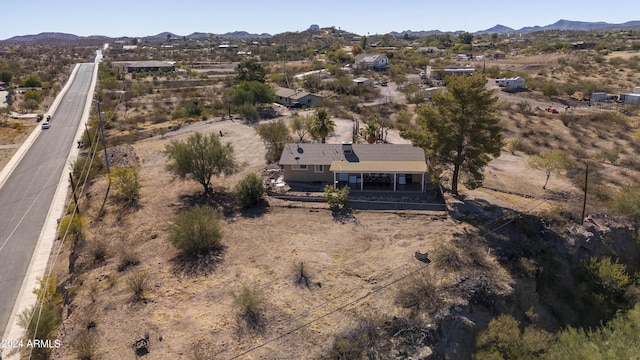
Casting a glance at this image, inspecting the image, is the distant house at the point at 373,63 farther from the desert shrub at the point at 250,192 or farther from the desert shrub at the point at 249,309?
the desert shrub at the point at 249,309

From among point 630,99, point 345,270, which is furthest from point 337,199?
point 630,99

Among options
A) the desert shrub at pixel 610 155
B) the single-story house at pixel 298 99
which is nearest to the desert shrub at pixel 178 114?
the single-story house at pixel 298 99

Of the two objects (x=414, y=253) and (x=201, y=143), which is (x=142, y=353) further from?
(x=201, y=143)

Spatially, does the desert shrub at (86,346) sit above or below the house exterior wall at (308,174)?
below

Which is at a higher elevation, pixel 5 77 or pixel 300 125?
pixel 5 77

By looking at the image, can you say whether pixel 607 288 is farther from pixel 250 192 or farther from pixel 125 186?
pixel 125 186

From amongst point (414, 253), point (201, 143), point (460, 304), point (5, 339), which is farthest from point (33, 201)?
point (460, 304)
